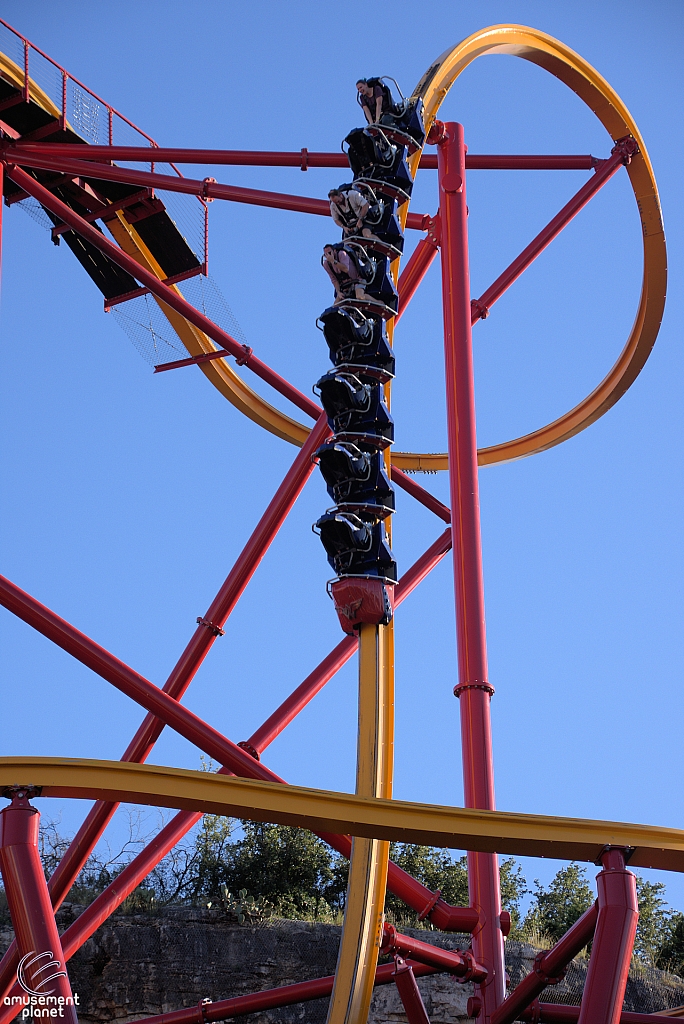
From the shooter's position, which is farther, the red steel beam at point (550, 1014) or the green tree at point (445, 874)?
the green tree at point (445, 874)

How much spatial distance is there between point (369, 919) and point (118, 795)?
1590 millimetres

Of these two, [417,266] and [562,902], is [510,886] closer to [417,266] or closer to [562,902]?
[562,902]

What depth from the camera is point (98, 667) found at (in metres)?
7.31

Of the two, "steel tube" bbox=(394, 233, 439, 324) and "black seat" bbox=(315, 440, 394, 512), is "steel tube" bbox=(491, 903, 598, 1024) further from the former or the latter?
"steel tube" bbox=(394, 233, 439, 324)

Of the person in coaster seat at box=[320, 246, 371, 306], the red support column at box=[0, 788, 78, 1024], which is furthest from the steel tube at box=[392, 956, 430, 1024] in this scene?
the person in coaster seat at box=[320, 246, 371, 306]

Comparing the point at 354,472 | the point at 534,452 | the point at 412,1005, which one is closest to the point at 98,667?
the point at 354,472

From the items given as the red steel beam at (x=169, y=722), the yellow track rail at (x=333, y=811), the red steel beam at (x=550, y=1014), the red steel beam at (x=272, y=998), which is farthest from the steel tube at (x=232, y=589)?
the yellow track rail at (x=333, y=811)

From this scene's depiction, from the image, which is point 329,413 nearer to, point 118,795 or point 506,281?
point 118,795

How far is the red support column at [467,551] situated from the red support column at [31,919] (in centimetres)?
298

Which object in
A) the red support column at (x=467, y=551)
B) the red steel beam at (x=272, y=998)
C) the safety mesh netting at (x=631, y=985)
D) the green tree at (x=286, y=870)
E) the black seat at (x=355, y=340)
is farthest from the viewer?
the green tree at (x=286, y=870)

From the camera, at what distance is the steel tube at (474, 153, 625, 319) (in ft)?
32.4

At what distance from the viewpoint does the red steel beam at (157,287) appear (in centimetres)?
919

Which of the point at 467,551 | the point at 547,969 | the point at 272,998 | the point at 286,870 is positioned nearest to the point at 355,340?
the point at 467,551

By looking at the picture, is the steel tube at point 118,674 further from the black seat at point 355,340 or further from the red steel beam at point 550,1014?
the black seat at point 355,340
